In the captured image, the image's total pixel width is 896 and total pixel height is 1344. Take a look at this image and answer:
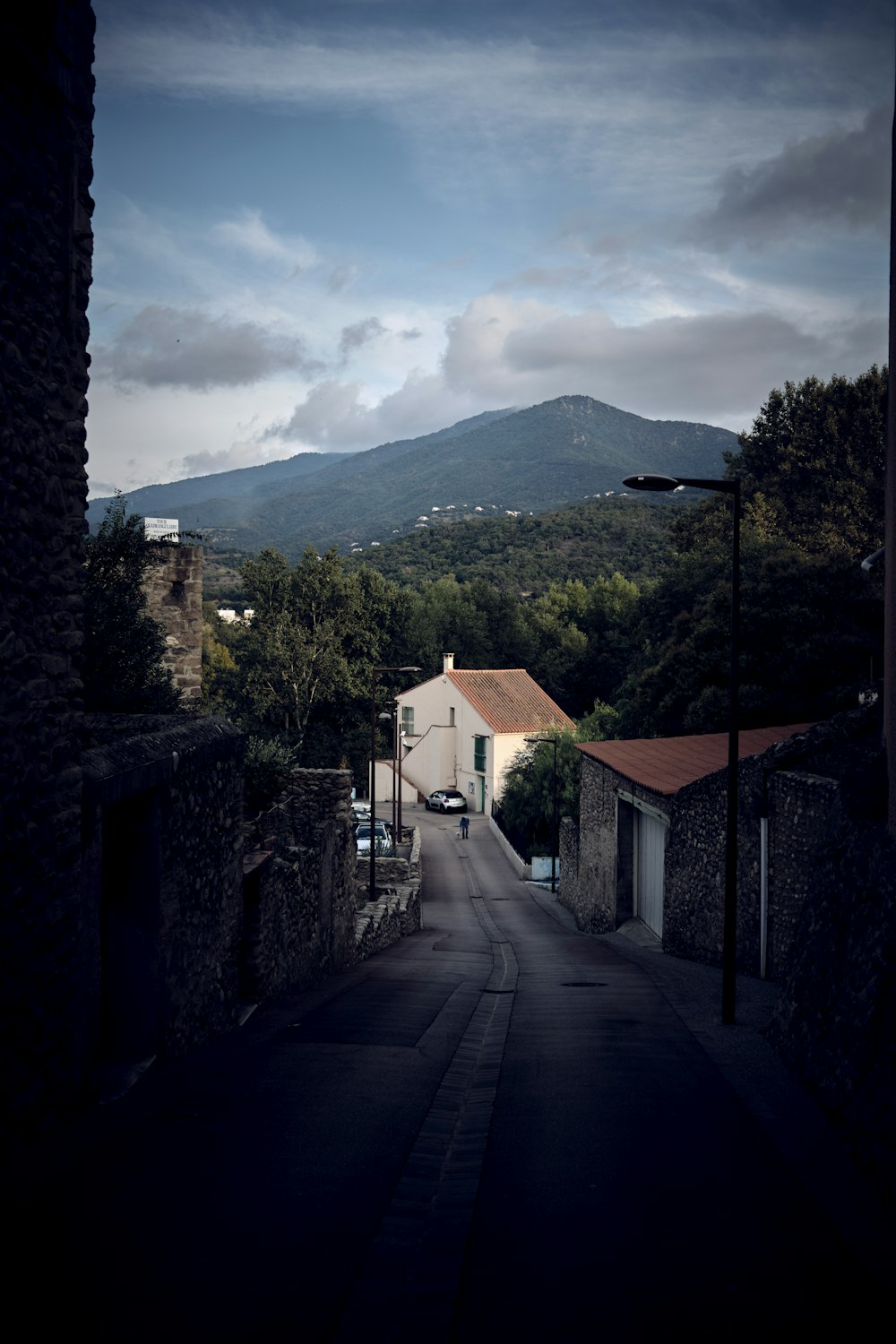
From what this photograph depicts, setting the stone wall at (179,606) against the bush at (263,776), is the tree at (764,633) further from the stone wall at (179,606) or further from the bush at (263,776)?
the stone wall at (179,606)

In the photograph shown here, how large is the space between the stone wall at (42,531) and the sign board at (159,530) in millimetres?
17071

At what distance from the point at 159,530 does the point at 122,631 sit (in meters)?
4.92

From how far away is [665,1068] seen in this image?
33.2ft

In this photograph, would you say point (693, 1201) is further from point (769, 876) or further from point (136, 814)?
point (769, 876)

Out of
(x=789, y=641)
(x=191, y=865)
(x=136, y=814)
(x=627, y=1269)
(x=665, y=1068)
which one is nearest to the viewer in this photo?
(x=627, y=1269)

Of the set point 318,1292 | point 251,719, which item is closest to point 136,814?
point 318,1292

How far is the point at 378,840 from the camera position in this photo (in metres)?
41.0

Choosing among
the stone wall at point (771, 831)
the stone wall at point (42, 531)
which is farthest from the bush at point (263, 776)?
the stone wall at point (42, 531)

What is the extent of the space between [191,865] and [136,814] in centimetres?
124

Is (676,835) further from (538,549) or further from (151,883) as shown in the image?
(538,549)

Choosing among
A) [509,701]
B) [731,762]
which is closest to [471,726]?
[509,701]

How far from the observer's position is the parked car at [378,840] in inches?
1555

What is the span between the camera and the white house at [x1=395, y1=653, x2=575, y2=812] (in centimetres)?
5700

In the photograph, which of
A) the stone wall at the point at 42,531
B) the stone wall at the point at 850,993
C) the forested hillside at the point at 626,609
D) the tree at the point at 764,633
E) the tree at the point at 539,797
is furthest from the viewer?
the tree at the point at 539,797
